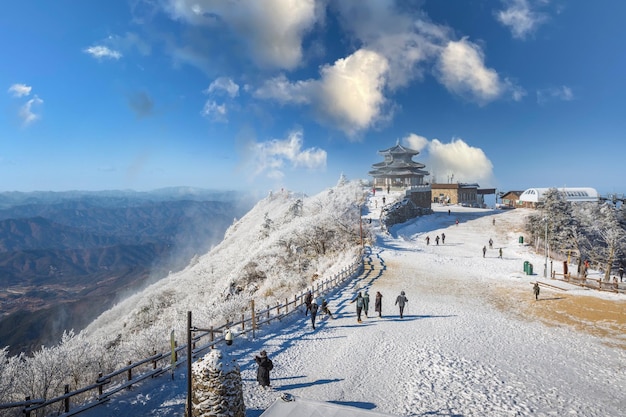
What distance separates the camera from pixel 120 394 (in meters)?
9.93

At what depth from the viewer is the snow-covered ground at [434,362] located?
10203mm

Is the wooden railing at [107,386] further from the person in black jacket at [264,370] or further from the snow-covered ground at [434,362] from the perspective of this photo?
the person in black jacket at [264,370]

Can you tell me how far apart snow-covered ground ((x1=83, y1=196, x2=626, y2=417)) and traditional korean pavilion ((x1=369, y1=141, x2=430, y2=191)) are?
151 ft

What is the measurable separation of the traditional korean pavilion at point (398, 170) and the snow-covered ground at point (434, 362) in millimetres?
45954

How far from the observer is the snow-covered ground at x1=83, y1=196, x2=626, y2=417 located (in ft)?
33.5

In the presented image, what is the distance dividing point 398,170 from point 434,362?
2453 inches

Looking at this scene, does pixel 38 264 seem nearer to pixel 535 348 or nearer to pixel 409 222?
pixel 409 222

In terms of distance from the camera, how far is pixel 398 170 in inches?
2844

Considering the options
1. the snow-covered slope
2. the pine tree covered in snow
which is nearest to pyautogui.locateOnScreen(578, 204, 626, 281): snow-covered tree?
the pine tree covered in snow

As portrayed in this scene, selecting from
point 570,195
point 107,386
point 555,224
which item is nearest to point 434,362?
point 107,386

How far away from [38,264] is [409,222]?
668 feet

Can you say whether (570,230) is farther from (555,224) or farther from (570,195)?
(570,195)

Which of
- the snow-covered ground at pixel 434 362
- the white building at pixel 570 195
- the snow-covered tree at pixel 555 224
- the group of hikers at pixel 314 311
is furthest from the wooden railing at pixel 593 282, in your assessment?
the white building at pixel 570 195

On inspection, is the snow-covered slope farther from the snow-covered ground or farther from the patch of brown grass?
the patch of brown grass
